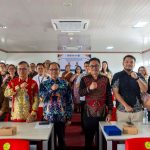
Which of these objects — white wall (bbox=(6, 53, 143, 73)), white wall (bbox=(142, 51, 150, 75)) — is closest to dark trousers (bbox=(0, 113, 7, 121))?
white wall (bbox=(142, 51, 150, 75))

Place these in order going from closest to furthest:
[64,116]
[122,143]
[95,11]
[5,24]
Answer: [122,143] → [64,116] → [95,11] → [5,24]

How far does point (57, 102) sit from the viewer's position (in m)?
3.04

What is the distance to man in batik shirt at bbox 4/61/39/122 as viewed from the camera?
309 cm

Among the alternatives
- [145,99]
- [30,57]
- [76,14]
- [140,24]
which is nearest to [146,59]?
[30,57]

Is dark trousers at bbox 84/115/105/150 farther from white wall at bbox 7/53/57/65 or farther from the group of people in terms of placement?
white wall at bbox 7/53/57/65

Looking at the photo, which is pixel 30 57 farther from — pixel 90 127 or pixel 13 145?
pixel 13 145

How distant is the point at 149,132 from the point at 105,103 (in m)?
0.76

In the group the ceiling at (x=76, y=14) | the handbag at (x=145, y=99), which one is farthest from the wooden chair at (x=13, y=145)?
the ceiling at (x=76, y=14)

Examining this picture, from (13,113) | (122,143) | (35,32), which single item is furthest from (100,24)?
(122,143)

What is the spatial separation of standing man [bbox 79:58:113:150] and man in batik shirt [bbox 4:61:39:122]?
61 centimetres

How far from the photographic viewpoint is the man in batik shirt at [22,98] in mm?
3086

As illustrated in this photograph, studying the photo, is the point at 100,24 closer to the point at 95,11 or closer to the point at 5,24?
the point at 95,11

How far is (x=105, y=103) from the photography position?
10.4 ft

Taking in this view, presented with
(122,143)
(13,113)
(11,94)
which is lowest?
(122,143)
